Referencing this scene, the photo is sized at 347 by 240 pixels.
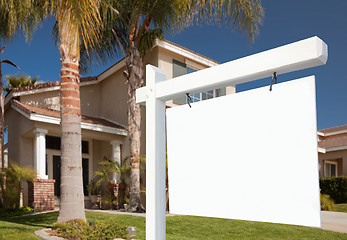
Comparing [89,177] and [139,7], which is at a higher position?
[139,7]

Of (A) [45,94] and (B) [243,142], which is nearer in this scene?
(B) [243,142]

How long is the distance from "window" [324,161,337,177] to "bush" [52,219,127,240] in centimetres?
2235

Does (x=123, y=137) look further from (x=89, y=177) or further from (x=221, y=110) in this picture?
(x=221, y=110)

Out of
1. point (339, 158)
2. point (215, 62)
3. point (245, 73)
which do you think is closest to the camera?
point (245, 73)

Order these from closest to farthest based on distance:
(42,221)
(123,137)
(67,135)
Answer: (67,135) < (42,221) < (123,137)

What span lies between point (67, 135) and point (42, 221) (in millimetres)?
3198

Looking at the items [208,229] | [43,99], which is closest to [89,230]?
[208,229]

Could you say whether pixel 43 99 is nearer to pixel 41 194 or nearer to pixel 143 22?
pixel 41 194

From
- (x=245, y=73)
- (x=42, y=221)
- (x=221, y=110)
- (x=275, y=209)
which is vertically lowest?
(x=42, y=221)

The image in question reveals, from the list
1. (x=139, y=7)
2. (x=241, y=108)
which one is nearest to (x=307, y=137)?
(x=241, y=108)

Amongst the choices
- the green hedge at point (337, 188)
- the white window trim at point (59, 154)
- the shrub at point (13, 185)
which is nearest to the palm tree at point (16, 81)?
the white window trim at point (59, 154)

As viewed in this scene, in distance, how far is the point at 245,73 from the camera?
2.35 metres

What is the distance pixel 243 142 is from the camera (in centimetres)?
236

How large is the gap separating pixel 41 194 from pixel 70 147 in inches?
261
